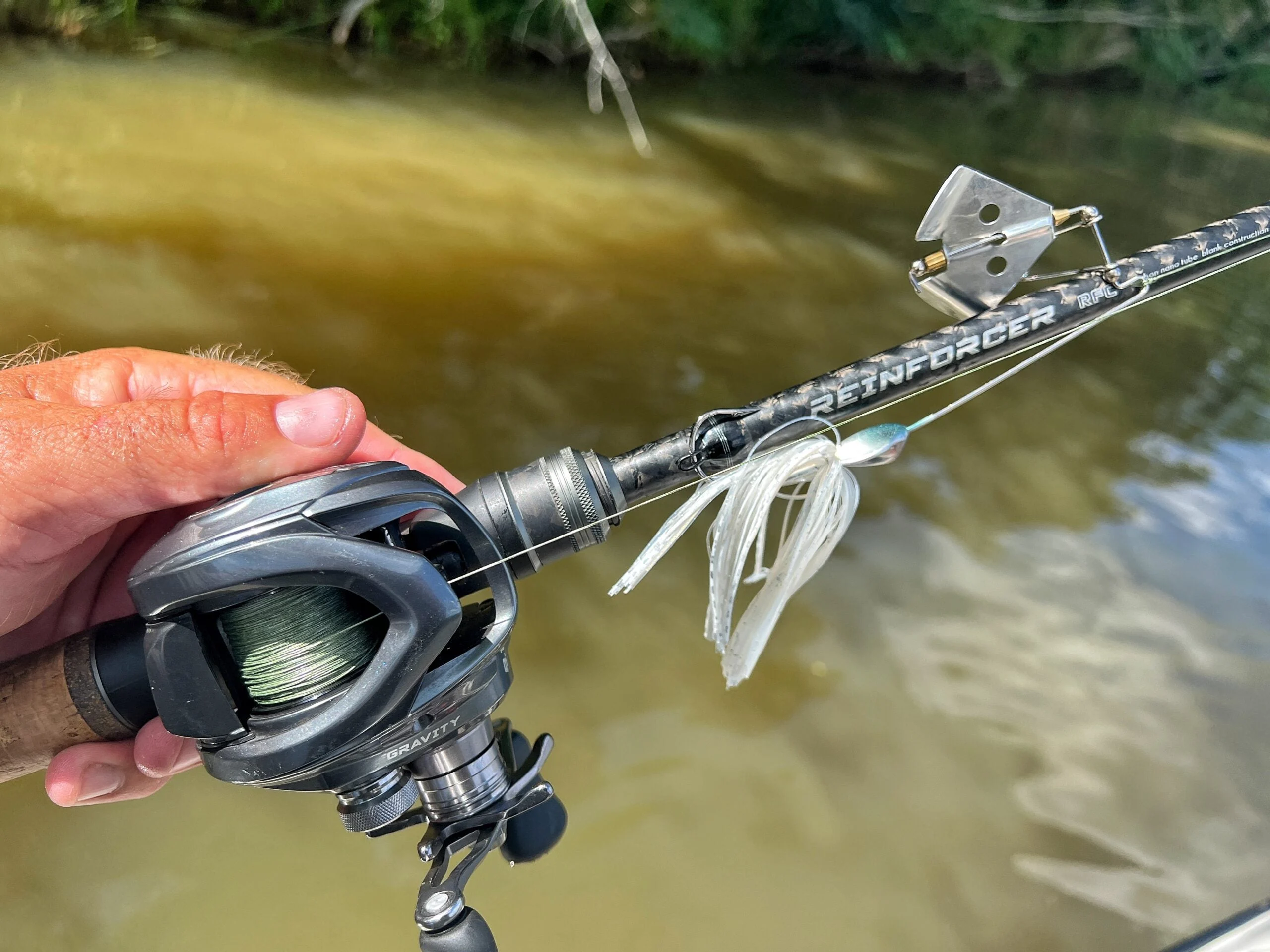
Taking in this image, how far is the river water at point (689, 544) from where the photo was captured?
5.51ft

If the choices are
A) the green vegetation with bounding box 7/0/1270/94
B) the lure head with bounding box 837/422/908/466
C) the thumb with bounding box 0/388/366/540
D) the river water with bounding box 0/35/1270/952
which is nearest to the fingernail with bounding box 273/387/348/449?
the thumb with bounding box 0/388/366/540

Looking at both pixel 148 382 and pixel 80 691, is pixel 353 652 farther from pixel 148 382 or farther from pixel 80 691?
pixel 148 382

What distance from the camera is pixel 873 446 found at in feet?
3.65

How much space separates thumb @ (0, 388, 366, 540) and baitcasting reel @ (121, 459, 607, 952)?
0.13 meters

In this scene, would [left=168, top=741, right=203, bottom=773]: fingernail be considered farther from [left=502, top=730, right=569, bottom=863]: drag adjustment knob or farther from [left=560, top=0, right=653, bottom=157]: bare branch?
[left=560, top=0, right=653, bottom=157]: bare branch

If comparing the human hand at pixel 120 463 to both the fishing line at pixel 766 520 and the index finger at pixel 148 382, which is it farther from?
the fishing line at pixel 766 520

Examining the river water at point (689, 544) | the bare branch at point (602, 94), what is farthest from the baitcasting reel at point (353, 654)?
the bare branch at point (602, 94)

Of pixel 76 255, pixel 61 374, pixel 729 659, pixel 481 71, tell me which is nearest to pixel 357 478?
pixel 729 659

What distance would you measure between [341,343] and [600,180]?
83.8 inches

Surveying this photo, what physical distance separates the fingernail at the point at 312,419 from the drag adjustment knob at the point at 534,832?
0.49 m

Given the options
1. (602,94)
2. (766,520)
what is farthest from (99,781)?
(602,94)

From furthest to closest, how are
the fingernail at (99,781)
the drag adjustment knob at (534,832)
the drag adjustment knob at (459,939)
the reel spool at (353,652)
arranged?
the fingernail at (99,781) → the drag adjustment knob at (534,832) → the drag adjustment knob at (459,939) → the reel spool at (353,652)

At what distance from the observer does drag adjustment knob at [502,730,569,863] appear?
1.11m

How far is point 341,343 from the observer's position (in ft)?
9.65
